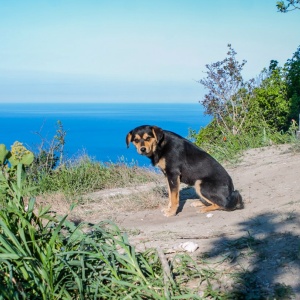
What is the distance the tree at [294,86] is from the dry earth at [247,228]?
5815mm

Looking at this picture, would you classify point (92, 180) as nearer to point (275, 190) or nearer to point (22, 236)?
point (275, 190)

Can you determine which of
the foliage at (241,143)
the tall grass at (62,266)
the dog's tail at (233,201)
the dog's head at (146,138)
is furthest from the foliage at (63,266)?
the foliage at (241,143)

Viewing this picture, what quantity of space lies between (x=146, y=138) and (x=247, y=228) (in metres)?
2.35

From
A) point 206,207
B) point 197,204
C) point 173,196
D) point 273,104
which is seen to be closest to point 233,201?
point 206,207

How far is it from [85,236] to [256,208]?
3686 millimetres

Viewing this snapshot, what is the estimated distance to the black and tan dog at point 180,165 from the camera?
750 centimetres

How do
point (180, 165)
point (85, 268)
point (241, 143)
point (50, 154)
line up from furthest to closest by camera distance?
point (241, 143) < point (50, 154) < point (180, 165) < point (85, 268)

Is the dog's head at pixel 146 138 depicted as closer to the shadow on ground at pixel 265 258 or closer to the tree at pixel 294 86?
the shadow on ground at pixel 265 258

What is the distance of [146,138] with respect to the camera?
762cm

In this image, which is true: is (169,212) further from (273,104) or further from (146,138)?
(273,104)

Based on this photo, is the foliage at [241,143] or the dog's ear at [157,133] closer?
the dog's ear at [157,133]

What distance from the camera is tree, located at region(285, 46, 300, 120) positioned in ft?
51.6

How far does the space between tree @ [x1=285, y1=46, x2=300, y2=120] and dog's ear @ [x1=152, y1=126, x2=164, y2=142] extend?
9.16 meters

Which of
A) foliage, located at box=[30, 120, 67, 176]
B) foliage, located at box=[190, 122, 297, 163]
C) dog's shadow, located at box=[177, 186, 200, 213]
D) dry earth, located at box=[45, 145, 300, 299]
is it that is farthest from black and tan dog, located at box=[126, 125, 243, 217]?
foliage, located at box=[30, 120, 67, 176]
